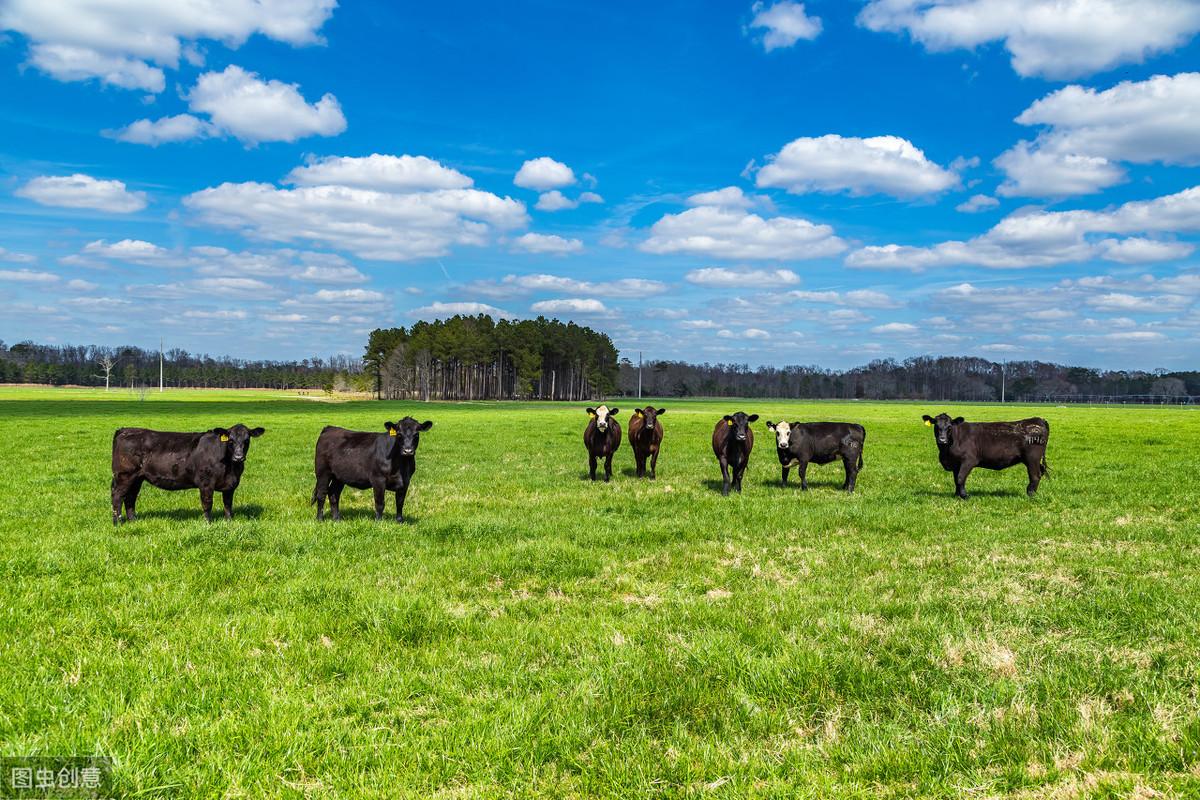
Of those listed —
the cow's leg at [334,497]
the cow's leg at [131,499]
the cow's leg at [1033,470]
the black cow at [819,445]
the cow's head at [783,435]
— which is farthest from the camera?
the black cow at [819,445]

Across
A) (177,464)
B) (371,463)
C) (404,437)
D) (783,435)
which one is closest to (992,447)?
(783,435)

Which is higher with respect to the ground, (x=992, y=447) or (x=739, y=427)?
(x=739, y=427)

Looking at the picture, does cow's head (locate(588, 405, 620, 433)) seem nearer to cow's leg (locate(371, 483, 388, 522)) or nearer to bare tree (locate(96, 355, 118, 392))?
cow's leg (locate(371, 483, 388, 522))

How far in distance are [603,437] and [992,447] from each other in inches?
351

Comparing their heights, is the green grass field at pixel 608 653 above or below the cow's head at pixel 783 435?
below

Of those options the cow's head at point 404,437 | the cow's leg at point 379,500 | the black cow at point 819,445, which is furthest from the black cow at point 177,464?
A: the black cow at point 819,445

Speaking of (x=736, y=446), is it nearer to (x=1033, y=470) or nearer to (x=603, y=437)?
(x=603, y=437)

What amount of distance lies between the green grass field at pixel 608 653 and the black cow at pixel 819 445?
415 cm

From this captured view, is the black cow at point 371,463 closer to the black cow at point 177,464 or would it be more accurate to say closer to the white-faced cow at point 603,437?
the black cow at point 177,464

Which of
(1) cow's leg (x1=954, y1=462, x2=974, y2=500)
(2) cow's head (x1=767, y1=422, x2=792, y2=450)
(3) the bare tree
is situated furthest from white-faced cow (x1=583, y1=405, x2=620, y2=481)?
(3) the bare tree

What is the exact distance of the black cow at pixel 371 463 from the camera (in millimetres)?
11945

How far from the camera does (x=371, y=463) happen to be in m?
12.1

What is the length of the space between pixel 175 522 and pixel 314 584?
5081 mm

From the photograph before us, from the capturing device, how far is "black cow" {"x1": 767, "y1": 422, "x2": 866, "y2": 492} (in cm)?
1653
